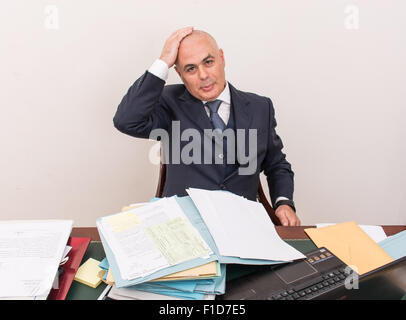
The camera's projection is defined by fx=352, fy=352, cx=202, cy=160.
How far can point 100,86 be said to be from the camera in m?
1.88

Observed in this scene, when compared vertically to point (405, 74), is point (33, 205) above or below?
below

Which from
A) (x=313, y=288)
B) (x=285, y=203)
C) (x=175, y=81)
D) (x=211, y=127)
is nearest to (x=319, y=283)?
(x=313, y=288)

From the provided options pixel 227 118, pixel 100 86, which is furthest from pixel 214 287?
pixel 100 86

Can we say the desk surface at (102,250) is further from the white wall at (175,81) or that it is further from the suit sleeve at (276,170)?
the white wall at (175,81)

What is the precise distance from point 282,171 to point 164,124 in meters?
0.57

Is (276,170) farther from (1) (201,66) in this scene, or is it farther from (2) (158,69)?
(2) (158,69)

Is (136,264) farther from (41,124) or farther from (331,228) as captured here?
(41,124)

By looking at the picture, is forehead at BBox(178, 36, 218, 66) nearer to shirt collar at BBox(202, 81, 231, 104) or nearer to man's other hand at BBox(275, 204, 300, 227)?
shirt collar at BBox(202, 81, 231, 104)

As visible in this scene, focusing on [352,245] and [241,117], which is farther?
[241,117]

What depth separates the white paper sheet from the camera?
0.87 metres

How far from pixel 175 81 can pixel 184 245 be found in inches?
47.8

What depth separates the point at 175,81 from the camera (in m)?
1.90

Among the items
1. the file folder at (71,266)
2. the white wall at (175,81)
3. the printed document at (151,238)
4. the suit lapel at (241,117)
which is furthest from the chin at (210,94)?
the file folder at (71,266)

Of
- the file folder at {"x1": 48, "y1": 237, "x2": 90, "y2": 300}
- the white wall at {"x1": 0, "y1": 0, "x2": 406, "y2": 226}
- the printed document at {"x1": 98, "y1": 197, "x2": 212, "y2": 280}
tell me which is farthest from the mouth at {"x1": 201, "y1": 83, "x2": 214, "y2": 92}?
the file folder at {"x1": 48, "y1": 237, "x2": 90, "y2": 300}
